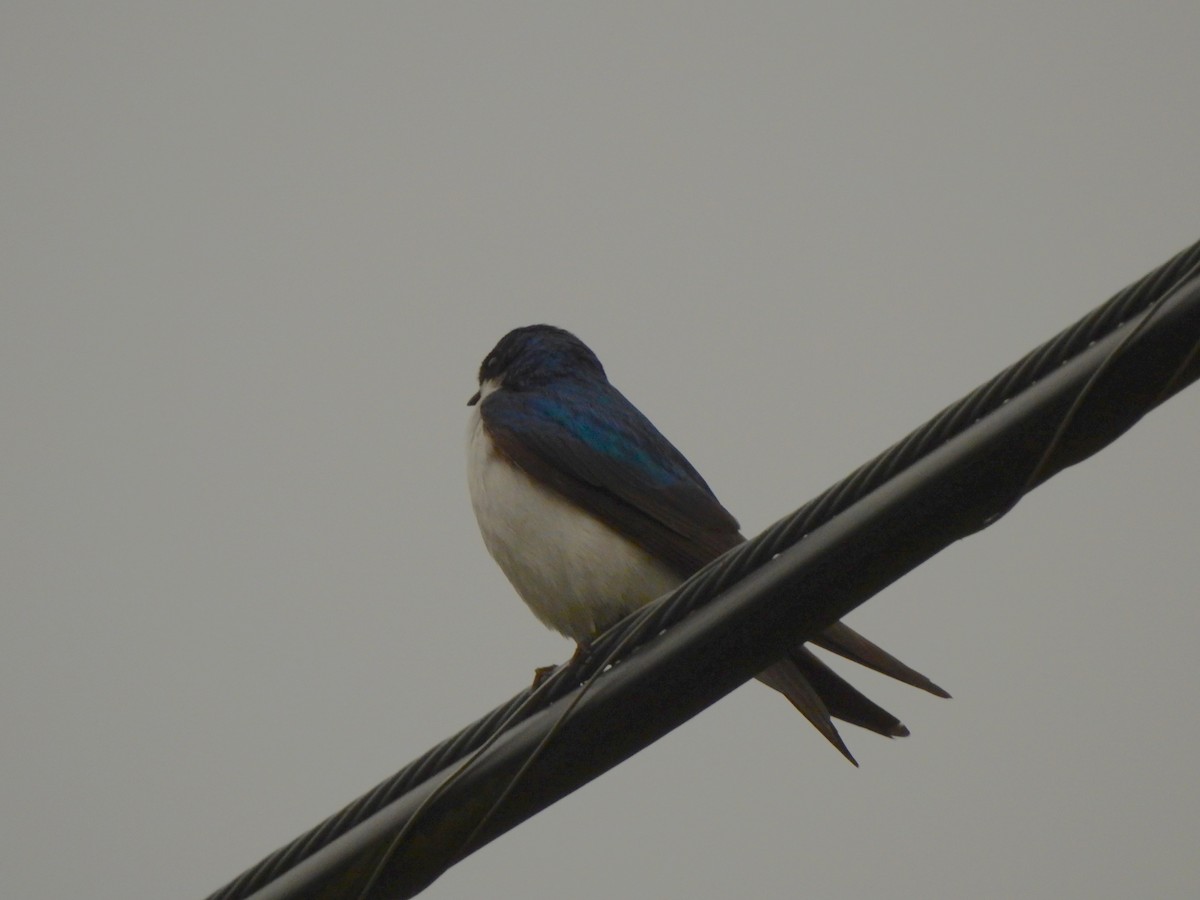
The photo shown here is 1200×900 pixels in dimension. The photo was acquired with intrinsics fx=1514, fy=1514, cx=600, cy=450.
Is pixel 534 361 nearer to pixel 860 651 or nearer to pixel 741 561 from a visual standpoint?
pixel 860 651

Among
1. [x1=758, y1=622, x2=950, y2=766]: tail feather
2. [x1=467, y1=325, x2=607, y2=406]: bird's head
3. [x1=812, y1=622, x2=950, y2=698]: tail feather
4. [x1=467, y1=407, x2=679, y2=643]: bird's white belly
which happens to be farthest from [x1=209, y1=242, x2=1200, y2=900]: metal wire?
[x1=467, y1=325, x2=607, y2=406]: bird's head

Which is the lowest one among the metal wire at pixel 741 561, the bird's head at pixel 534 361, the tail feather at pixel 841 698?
the tail feather at pixel 841 698

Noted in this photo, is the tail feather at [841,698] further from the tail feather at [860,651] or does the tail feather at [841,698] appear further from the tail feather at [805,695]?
the tail feather at [860,651]

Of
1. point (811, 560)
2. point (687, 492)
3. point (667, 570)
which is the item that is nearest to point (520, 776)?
point (811, 560)

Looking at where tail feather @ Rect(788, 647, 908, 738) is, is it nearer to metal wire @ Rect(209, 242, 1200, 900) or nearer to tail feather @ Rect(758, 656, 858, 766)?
tail feather @ Rect(758, 656, 858, 766)

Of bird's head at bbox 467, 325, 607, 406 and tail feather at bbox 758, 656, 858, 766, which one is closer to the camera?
tail feather at bbox 758, 656, 858, 766

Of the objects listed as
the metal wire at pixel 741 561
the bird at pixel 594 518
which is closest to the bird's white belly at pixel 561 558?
the bird at pixel 594 518

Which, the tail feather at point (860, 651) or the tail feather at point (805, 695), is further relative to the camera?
the tail feather at point (805, 695)
